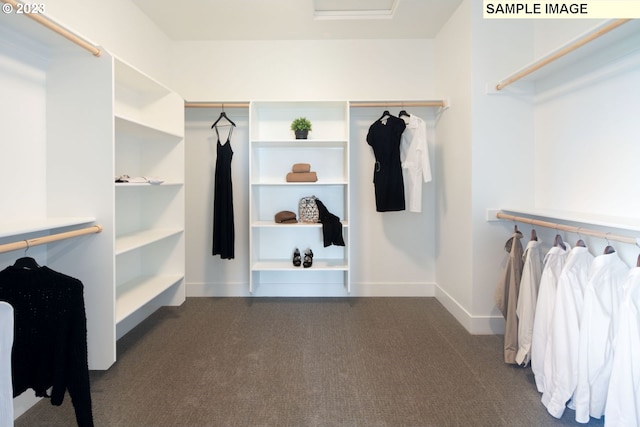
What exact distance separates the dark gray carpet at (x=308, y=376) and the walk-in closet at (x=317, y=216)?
0.05ft

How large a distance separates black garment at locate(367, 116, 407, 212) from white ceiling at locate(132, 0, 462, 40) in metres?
0.89

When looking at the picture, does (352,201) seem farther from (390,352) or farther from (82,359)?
(82,359)

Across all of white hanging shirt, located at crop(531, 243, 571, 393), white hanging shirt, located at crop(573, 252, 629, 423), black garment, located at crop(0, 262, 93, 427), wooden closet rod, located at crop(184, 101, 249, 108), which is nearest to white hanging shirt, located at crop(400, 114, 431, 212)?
white hanging shirt, located at crop(531, 243, 571, 393)

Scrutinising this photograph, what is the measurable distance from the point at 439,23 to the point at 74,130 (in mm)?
3063

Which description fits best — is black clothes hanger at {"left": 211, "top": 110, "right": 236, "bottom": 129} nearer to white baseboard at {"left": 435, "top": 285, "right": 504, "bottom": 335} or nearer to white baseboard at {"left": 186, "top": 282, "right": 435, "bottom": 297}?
white baseboard at {"left": 186, "top": 282, "right": 435, "bottom": 297}

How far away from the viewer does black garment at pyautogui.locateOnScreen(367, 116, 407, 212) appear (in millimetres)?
2980

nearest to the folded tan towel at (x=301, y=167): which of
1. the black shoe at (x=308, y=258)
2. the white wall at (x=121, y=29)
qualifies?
the black shoe at (x=308, y=258)

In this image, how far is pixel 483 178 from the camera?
2473 mm

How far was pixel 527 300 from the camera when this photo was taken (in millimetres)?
1968

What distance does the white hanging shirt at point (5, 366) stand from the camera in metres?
1.07

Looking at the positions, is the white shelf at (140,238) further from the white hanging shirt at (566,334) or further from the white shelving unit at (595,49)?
the white shelving unit at (595,49)

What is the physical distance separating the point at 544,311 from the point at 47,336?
2450 millimetres

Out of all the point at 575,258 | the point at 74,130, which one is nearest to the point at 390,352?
the point at 575,258

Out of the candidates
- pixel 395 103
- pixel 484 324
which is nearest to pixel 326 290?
pixel 484 324
